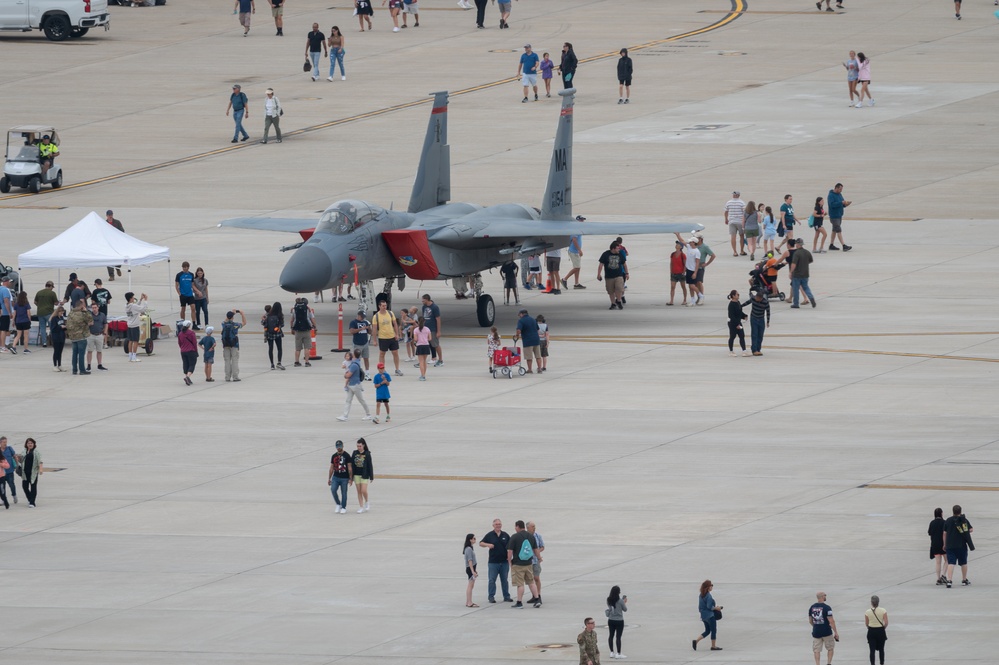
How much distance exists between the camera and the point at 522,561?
19.6 m

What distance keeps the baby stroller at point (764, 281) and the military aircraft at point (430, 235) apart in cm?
161

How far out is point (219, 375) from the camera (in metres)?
30.8

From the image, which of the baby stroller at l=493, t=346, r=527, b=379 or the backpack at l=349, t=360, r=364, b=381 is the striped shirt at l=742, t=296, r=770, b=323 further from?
the backpack at l=349, t=360, r=364, b=381

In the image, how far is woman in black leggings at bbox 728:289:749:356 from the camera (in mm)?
30484

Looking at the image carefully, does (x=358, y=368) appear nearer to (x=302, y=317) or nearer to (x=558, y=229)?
(x=302, y=317)

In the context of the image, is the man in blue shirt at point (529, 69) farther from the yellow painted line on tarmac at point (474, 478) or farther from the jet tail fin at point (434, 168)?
the yellow painted line on tarmac at point (474, 478)

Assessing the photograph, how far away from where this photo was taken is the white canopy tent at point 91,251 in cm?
3397

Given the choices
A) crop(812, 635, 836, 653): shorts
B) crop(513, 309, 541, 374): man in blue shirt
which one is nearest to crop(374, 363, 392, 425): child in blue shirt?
crop(513, 309, 541, 374): man in blue shirt

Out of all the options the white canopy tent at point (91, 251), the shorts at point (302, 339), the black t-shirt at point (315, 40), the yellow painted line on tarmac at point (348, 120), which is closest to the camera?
the shorts at point (302, 339)

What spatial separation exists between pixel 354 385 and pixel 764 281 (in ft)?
34.8

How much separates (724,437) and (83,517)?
9.48 metres

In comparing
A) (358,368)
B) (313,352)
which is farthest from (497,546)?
(313,352)

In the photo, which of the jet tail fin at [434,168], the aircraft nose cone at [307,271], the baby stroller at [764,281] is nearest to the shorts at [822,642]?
the baby stroller at [764,281]

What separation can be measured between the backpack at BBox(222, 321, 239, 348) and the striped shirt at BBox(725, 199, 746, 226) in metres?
14.1
